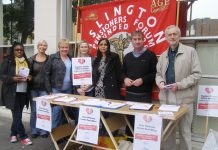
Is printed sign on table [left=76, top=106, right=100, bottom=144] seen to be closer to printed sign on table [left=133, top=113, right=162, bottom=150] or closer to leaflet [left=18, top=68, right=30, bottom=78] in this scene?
printed sign on table [left=133, top=113, right=162, bottom=150]

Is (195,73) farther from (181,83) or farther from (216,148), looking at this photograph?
(216,148)

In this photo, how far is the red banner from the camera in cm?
432

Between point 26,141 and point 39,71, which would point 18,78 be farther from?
point 26,141

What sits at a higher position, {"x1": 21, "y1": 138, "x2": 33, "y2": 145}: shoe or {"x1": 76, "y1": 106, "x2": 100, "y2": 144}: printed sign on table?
{"x1": 76, "y1": 106, "x2": 100, "y2": 144}: printed sign on table

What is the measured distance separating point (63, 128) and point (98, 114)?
3.90 feet

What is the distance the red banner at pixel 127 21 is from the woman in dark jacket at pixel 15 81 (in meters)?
1.20

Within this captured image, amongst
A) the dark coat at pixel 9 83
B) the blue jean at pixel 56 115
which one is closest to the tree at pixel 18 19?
the dark coat at pixel 9 83

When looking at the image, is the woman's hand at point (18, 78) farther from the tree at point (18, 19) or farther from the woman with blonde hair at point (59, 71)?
the tree at point (18, 19)

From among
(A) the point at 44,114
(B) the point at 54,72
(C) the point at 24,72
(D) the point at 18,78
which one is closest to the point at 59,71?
(B) the point at 54,72

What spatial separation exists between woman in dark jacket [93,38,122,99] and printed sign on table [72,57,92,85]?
10 centimetres

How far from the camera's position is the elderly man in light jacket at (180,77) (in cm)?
360

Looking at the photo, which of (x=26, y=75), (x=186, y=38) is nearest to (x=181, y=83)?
(x=186, y=38)

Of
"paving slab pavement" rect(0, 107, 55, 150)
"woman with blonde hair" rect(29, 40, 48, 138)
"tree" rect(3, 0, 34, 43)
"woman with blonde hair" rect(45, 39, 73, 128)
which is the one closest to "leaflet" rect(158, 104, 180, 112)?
"woman with blonde hair" rect(45, 39, 73, 128)

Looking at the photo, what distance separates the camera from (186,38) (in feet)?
14.0
